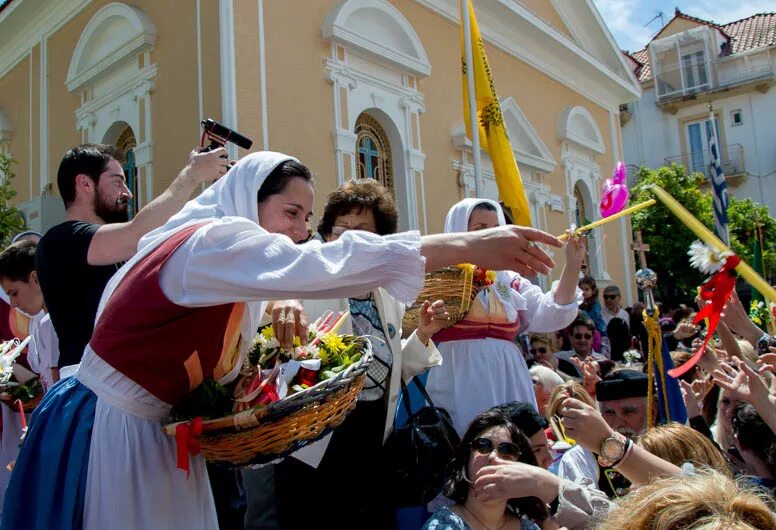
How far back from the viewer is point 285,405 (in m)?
1.70

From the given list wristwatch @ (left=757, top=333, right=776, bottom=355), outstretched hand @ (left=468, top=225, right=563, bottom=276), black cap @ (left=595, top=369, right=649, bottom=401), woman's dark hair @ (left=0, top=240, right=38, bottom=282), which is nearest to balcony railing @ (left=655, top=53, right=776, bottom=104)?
wristwatch @ (left=757, top=333, right=776, bottom=355)

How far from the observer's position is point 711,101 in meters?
28.7

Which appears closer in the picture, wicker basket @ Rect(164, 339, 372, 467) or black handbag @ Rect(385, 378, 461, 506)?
wicker basket @ Rect(164, 339, 372, 467)

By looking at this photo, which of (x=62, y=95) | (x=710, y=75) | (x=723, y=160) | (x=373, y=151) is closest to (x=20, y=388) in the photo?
(x=373, y=151)

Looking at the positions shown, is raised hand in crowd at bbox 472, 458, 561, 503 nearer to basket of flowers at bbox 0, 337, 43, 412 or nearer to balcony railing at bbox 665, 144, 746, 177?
basket of flowers at bbox 0, 337, 43, 412

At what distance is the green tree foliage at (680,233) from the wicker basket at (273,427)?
21.3m

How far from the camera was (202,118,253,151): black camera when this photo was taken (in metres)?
2.89

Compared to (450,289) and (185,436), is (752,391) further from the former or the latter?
(185,436)

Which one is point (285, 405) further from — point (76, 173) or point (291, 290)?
point (76, 173)

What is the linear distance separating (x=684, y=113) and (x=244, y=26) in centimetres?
2675

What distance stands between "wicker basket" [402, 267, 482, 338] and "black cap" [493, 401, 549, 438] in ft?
1.46

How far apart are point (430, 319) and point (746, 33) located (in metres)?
33.5

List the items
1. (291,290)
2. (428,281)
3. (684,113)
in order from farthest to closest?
1. (684,113)
2. (428,281)
3. (291,290)

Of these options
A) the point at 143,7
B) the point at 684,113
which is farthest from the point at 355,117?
the point at 684,113
